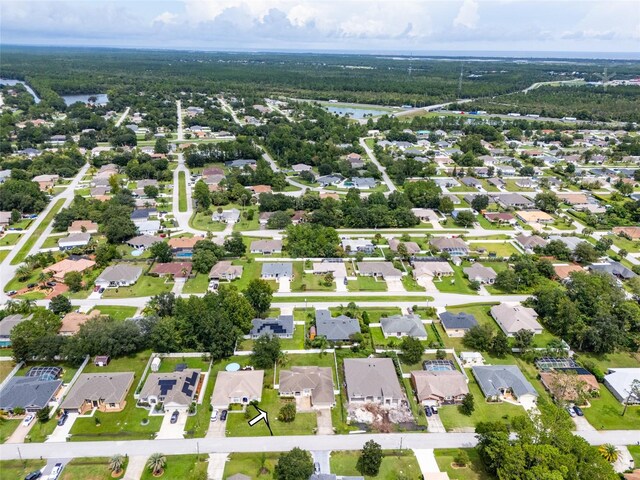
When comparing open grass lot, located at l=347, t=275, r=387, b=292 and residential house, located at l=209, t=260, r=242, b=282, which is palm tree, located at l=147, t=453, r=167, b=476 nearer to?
residential house, located at l=209, t=260, r=242, b=282

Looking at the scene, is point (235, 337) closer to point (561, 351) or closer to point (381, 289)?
point (381, 289)

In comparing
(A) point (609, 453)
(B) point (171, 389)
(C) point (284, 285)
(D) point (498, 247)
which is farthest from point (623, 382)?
(B) point (171, 389)

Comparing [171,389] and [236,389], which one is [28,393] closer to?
[171,389]

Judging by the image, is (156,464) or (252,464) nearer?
(156,464)

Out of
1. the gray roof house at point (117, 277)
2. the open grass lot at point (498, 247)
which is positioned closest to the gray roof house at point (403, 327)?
the open grass lot at point (498, 247)

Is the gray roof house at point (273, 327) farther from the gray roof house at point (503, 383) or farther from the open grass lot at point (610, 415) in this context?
the open grass lot at point (610, 415)

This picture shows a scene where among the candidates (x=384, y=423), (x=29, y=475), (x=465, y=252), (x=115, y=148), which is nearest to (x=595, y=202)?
(x=465, y=252)

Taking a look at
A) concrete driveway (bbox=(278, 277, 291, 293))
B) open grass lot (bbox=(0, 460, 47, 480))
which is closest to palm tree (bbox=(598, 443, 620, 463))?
concrete driveway (bbox=(278, 277, 291, 293))
